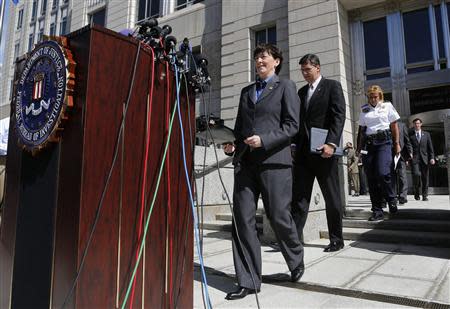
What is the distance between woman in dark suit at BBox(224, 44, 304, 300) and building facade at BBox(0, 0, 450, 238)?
33.6 feet

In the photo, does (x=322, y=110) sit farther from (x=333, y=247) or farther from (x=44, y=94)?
Result: (x=44, y=94)

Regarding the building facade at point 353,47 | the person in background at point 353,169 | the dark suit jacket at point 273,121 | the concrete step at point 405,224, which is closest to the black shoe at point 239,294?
the dark suit jacket at point 273,121

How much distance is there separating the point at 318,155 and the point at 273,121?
124 centimetres

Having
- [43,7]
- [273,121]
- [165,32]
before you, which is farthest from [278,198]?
[43,7]

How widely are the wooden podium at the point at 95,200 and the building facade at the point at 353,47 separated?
1153 centimetres

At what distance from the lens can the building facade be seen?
43.9 feet

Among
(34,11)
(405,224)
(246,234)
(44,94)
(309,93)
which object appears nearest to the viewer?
(44,94)

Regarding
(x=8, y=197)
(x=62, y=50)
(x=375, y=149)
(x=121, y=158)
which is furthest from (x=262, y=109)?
(x=375, y=149)

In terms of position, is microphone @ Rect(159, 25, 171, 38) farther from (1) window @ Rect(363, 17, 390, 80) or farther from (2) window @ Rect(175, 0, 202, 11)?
(2) window @ Rect(175, 0, 202, 11)

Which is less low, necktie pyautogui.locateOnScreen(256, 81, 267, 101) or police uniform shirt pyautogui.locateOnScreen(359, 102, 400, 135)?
police uniform shirt pyautogui.locateOnScreen(359, 102, 400, 135)

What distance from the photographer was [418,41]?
13852mm

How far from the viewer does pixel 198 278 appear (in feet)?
11.6

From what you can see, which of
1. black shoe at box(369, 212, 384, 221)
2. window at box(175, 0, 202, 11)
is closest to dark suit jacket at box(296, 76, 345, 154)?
black shoe at box(369, 212, 384, 221)

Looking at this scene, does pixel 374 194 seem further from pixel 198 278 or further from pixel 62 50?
pixel 62 50
